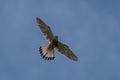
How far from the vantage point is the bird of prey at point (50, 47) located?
18.1 meters

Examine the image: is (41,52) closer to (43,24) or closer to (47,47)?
(47,47)

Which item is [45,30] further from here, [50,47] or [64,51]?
[64,51]

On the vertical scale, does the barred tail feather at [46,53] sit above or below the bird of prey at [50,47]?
below

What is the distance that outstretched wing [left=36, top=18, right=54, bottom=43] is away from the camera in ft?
59.6

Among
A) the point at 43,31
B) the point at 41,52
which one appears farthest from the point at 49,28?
the point at 41,52

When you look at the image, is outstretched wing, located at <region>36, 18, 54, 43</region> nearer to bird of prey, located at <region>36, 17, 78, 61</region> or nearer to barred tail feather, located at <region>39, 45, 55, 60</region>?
bird of prey, located at <region>36, 17, 78, 61</region>

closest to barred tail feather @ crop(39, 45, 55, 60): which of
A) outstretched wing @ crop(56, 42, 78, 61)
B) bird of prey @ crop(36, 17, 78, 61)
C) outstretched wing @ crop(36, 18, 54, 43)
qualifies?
bird of prey @ crop(36, 17, 78, 61)

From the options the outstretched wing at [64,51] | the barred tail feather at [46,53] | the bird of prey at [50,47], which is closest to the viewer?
the barred tail feather at [46,53]

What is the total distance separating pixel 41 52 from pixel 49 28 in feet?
5.68

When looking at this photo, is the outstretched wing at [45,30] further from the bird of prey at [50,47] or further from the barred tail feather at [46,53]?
the barred tail feather at [46,53]

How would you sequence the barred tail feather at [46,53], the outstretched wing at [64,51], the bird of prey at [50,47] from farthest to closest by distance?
1. the outstretched wing at [64,51]
2. the bird of prey at [50,47]
3. the barred tail feather at [46,53]

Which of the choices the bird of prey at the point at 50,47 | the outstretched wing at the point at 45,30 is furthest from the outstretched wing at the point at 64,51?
the outstretched wing at the point at 45,30

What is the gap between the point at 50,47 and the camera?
734 inches

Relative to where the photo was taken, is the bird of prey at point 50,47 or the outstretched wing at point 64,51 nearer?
the bird of prey at point 50,47
